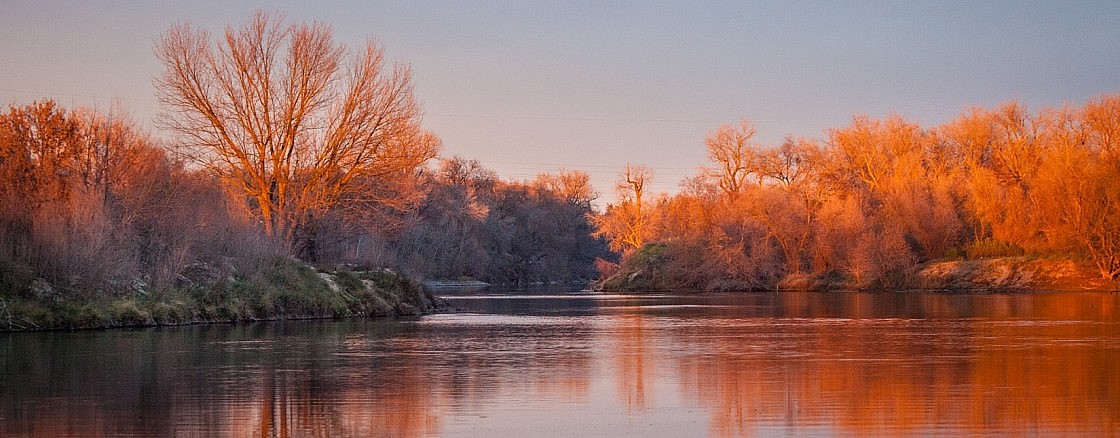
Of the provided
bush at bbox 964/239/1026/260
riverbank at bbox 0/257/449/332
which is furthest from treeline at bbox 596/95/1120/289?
riverbank at bbox 0/257/449/332

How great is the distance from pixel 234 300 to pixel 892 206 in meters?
46.8

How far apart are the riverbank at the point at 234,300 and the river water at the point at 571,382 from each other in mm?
1684

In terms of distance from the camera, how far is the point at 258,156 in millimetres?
39062

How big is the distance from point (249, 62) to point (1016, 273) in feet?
137

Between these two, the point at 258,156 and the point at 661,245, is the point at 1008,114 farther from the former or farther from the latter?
the point at 258,156

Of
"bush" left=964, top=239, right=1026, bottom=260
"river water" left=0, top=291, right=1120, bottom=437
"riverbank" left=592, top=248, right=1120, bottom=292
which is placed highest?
"bush" left=964, top=239, right=1026, bottom=260

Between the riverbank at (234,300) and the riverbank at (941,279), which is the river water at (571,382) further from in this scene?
the riverbank at (941,279)

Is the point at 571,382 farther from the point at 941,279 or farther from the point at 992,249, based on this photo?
the point at 992,249

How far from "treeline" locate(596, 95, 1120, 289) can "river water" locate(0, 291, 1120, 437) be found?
33.5 metres

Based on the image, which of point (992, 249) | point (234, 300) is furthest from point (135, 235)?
point (992, 249)

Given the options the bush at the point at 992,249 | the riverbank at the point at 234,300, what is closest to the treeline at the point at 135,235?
the riverbank at the point at 234,300

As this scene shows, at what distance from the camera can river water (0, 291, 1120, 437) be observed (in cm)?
1100

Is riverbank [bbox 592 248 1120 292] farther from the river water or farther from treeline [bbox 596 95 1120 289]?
the river water

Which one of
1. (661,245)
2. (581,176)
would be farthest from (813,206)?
(581,176)
